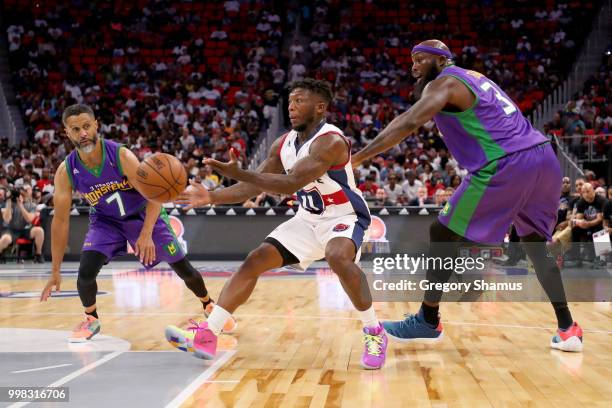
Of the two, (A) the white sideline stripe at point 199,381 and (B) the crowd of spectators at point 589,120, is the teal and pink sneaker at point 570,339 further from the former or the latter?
(B) the crowd of spectators at point 589,120

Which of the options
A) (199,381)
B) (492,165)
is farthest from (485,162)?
(199,381)

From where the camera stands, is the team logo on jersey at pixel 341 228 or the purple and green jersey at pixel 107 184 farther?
the purple and green jersey at pixel 107 184

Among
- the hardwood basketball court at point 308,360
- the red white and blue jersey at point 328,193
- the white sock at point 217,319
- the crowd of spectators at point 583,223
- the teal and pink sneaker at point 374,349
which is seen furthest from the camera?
the crowd of spectators at point 583,223

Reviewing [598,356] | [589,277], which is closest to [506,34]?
[589,277]

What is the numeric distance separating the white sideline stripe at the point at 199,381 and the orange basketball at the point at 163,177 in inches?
41.1

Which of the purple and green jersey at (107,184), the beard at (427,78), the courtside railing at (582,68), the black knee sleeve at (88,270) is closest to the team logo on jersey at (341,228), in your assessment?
the beard at (427,78)

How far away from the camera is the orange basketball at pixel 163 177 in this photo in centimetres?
462

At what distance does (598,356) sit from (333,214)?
200cm

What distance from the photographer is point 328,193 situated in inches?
201

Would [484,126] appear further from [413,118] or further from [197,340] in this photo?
[197,340]

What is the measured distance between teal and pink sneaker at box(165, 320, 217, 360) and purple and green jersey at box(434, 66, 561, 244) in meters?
1.71

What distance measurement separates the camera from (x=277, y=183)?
177 inches

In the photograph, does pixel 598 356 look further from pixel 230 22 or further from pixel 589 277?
pixel 230 22

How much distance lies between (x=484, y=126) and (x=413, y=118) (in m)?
0.58
